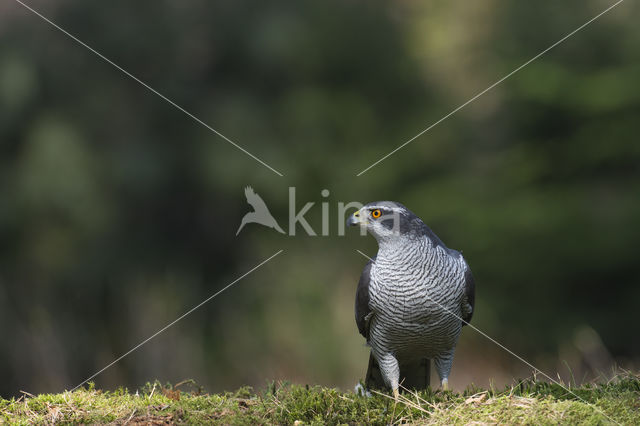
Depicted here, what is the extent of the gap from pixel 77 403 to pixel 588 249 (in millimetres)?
7400

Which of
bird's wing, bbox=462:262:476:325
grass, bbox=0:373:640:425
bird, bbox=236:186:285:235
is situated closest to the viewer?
grass, bbox=0:373:640:425

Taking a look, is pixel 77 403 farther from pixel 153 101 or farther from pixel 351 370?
pixel 153 101

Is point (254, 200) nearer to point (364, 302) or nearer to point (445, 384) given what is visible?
point (364, 302)

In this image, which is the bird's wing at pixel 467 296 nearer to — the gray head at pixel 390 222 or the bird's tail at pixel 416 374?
the gray head at pixel 390 222

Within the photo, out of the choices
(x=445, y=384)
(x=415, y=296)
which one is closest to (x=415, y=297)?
(x=415, y=296)

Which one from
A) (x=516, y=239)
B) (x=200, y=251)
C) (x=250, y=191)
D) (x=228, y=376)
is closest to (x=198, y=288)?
(x=200, y=251)

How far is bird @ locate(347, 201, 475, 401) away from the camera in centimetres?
375

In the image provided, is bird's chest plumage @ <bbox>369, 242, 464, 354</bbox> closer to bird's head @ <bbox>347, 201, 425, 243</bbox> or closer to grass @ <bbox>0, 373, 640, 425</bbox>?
bird's head @ <bbox>347, 201, 425, 243</bbox>

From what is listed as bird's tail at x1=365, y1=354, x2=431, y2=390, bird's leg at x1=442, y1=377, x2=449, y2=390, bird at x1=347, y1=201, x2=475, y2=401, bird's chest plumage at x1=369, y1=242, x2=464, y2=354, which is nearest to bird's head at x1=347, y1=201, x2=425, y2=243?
bird at x1=347, y1=201, x2=475, y2=401

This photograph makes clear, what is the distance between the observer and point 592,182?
902 centimetres

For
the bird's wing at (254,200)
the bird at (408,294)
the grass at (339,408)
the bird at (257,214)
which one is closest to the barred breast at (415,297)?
the bird at (408,294)

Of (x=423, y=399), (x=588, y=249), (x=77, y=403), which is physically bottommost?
(x=588, y=249)

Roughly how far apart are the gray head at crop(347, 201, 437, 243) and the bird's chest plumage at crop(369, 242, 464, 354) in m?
0.10

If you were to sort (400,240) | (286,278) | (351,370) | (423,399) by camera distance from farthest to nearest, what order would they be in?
1. (286,278)
2. (351,370)
3. (400,240)
4. (423,399)
